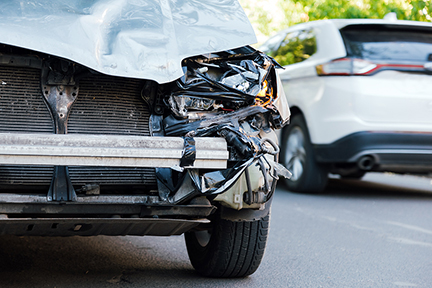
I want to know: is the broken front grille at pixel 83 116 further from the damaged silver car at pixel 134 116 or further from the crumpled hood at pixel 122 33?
the crumpled hood at pixel 122 33

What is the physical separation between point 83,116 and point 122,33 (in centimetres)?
46

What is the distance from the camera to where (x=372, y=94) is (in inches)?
240

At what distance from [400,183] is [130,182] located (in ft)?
23.0

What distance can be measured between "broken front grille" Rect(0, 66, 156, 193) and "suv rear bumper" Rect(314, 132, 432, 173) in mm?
3676

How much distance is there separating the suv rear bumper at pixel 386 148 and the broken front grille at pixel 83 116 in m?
3.68

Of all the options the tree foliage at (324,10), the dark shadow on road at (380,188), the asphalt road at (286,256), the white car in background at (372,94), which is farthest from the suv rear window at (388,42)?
the tree foliage at (324,10)

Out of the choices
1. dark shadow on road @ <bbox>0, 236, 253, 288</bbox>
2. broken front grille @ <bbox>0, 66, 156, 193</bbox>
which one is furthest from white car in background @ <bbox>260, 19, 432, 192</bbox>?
broken front grille @ <bbox>0, 66, 156, 193</bbox>

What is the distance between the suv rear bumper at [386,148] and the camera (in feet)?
20.2

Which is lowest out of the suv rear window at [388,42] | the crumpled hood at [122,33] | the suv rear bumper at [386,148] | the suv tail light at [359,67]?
the suv rear bumper at [386,148]

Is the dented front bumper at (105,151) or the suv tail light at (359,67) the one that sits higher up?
the dented front bumper at (105,151)

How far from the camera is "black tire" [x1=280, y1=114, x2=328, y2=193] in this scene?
6.86 meters

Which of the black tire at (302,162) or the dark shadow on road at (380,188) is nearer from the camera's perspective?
the black tire at (302,162)

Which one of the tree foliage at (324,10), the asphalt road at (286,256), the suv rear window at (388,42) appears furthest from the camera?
the tree foliage at (324,10)

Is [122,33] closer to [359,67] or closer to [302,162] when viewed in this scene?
[359,67]
